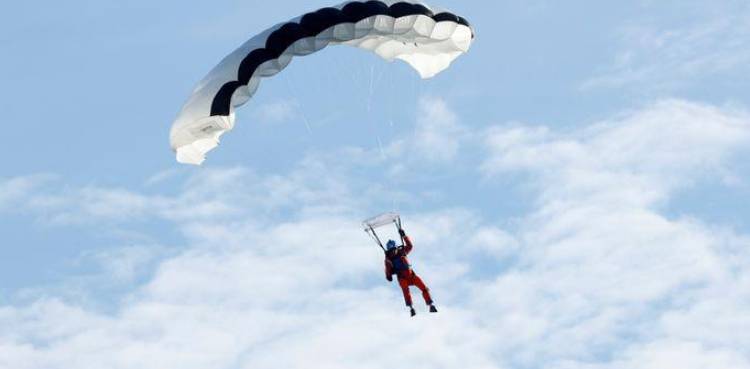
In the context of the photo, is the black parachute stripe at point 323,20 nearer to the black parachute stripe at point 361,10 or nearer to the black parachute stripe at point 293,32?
the black parachute stripe at point 293,32

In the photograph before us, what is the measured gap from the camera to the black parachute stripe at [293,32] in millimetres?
46219

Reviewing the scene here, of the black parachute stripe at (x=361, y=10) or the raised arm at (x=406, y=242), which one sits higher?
the black parachute stripe at (x=361, y=10)

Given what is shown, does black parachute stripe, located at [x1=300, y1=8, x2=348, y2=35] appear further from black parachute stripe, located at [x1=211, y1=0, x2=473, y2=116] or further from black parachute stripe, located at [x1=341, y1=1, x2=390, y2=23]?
black parachute stripe, located at [x1=341, y1=1, x2=390, y2=23]

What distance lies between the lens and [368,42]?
49.9 metres

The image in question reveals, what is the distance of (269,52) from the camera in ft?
152

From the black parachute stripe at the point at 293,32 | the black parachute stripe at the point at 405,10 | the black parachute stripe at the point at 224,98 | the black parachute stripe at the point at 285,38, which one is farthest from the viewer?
the black parachute stripe at the point at 405,10

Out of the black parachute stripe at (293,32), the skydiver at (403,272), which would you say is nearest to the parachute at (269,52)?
the black parachute stripe at (293,32)

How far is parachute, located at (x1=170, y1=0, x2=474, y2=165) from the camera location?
152 feet

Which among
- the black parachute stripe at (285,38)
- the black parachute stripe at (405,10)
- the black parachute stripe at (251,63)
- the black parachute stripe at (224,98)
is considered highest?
the black parachute stripe at (405,10)

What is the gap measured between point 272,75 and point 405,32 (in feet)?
10.3

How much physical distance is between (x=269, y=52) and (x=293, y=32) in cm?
68

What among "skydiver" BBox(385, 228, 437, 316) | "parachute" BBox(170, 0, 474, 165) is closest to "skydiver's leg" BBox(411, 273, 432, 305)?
"skydiver" BBox(385, 228, 437, 316)

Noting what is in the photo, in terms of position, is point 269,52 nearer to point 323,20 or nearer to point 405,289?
point 323,20

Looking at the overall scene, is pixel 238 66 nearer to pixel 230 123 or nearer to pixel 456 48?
pixel 230 123
